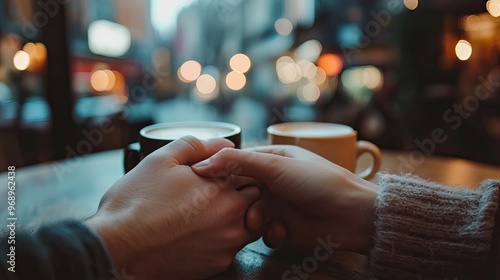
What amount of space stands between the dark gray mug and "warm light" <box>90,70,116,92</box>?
3.67 meters

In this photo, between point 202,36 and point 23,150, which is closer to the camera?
point 23,150

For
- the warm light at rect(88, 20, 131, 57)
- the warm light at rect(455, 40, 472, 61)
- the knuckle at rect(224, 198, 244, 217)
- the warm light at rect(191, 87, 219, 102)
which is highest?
the warm light at rect(88, 20, 131, 57)

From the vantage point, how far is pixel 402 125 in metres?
3.69

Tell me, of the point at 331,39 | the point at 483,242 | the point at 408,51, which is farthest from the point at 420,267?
the point at 331,39

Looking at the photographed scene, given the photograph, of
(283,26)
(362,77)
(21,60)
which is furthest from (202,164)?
(283,26)

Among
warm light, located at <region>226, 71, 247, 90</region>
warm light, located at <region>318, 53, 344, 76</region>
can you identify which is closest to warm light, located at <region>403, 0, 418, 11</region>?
warm light, located at <region>318, 53, 344, 76</region>

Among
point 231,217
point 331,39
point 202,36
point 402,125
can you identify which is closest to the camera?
point 231,217

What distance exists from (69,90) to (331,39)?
13.0 feet

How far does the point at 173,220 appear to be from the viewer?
52 cm

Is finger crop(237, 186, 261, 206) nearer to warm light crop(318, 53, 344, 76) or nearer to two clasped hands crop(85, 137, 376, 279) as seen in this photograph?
two clasped hands crop(85, 137, 376, 279)

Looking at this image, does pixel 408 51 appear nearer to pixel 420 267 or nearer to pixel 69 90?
pixel 69 90

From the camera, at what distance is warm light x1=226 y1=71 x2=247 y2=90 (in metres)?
10.2

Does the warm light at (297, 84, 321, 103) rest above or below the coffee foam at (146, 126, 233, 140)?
below

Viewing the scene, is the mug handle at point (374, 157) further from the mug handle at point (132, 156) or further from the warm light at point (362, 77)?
the warm light at point (362, 77)
